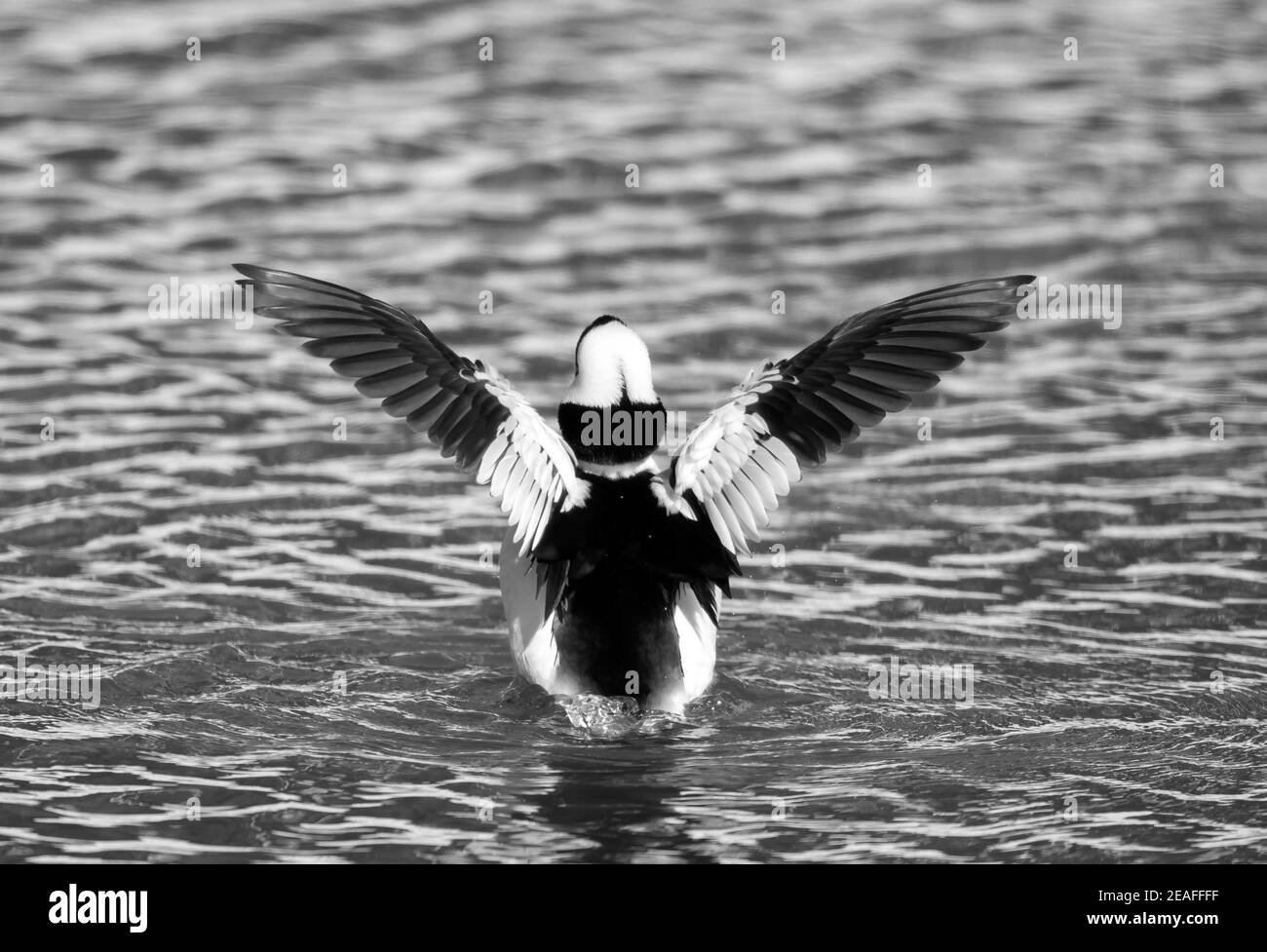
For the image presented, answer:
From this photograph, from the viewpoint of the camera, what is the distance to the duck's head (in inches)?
357

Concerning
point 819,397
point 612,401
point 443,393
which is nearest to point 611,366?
point 612,401

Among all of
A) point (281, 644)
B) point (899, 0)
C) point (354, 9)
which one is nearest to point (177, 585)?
point (281, 644)

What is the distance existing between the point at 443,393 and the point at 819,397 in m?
1.77

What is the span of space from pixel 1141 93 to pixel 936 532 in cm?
874

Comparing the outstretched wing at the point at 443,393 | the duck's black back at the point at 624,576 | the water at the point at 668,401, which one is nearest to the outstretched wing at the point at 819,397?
the duck's black back at the point at 624,576

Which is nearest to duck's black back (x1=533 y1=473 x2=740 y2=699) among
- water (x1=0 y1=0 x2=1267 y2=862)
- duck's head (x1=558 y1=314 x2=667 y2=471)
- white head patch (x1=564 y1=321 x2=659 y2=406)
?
duck's head (x1=558 y1=314 x2=667 y2=471)

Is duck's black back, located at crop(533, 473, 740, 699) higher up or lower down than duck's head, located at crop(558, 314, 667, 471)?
lower down

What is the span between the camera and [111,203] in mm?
16391

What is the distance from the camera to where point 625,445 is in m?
9.19

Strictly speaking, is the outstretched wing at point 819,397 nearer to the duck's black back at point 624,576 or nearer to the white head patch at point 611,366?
the duck's black back at point 624,576

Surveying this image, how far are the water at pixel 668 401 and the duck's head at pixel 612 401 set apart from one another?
1210 mm

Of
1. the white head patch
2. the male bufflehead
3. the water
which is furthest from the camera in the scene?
the male bufflehead

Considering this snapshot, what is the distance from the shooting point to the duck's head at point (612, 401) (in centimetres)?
907

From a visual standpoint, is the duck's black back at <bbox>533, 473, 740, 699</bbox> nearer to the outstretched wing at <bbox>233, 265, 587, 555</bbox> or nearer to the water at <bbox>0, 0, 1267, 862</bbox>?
the outstretched wing at <bbox>233, 265, 587, 555</bbox>
